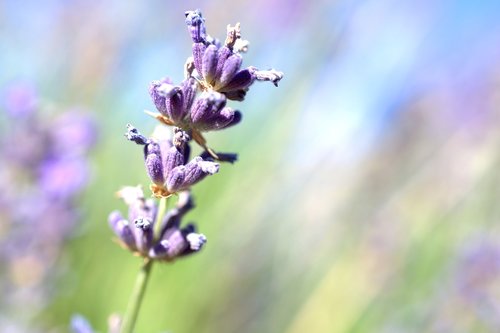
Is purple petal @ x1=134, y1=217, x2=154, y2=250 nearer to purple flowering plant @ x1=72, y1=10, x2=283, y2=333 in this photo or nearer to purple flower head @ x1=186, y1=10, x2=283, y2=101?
purple flowering plant @ x1=72, y1=10, x2=283, y2=333

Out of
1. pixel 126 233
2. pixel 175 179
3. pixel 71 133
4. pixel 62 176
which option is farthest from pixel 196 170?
pixel 71 133

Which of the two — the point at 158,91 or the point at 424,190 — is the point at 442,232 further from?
the point at 158,91

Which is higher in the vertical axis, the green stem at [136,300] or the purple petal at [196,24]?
the purple petal at [196,24]

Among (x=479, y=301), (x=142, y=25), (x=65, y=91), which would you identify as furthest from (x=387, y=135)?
(x=479, y=301)

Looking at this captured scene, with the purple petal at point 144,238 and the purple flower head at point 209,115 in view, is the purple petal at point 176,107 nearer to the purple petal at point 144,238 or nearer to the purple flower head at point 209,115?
the purple flower head at point 209,115

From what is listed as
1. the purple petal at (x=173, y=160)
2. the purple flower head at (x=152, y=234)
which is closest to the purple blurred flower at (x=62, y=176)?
the purple flower head at (x=152, y=234)

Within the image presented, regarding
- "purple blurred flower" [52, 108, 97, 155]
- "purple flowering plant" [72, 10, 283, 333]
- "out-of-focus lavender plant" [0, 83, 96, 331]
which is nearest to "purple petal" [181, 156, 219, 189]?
"purple flowering plant" [72, 10, 283, 333]

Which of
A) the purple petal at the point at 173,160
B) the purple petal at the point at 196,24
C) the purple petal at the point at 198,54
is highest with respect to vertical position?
the purple petal at the point at 196,24
